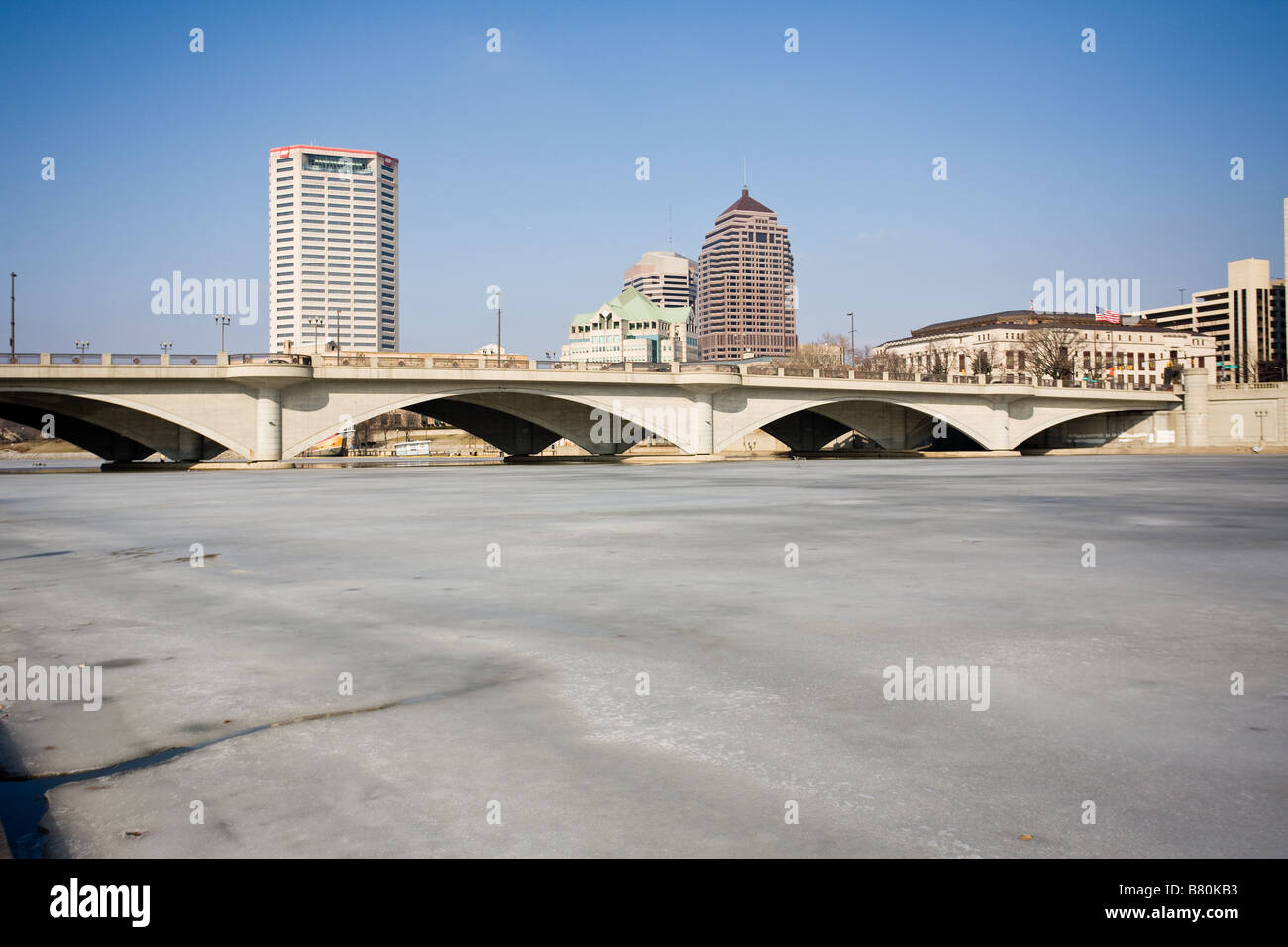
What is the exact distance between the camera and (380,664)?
6160 millimetres

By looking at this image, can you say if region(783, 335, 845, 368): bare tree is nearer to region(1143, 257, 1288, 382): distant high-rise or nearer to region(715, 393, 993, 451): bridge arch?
region(715, 393, 993, 451): bridge arch

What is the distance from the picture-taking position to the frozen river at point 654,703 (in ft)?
11.7

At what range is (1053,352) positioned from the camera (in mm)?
125062

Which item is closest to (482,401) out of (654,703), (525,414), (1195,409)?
(525,414)

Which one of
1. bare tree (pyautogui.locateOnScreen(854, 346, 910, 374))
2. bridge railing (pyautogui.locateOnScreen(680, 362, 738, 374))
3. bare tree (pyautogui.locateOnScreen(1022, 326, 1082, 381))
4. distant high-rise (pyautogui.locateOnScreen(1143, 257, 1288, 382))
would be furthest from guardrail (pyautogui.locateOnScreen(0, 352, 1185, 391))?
distant high-rise (pyautogui.locateOnScreen(1143, 257, 1288, 382))

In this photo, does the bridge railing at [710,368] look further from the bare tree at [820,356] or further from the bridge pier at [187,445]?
the bare tree at [820,356]

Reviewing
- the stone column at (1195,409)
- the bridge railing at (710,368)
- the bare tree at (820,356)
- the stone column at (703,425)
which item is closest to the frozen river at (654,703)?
the bridge railing at (710,368)

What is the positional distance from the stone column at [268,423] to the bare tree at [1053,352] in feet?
278

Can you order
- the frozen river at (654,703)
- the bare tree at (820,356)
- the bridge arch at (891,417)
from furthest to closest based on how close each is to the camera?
the bare tree at (820,356) < the bridge arch at (891,417) < the frozen river at (654,703)

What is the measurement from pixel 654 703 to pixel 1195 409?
9585 cm
